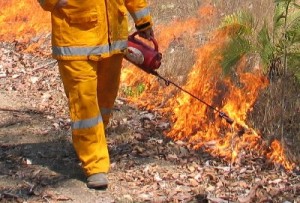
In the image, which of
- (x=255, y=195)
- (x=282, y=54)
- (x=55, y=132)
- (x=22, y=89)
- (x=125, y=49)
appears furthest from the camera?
(x=22, y=89)

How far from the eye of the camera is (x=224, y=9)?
27.4 ft

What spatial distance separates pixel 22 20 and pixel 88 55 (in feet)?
19.5

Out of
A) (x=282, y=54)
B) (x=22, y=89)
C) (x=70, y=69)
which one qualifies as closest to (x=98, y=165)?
(x=70, y=69)

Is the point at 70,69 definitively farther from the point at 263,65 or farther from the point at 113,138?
the point at 263,65

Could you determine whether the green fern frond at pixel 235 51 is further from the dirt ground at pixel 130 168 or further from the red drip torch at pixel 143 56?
the dirt ground at pixel 130 168

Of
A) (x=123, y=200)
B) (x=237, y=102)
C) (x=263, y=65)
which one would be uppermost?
(x=263, y=65)

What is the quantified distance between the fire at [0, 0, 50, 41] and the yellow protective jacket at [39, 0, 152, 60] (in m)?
5.07

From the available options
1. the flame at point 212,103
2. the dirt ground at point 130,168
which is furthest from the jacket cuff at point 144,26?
the dirt ground at point 130,168

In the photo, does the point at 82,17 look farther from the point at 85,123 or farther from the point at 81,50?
the point at 85,123

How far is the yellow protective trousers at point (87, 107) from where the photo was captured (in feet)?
16.0

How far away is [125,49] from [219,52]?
1.25 metres

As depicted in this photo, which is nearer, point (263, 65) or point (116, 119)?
point (263, 65)

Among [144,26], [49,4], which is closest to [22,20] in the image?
[144,26]

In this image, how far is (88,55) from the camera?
4.89 m
